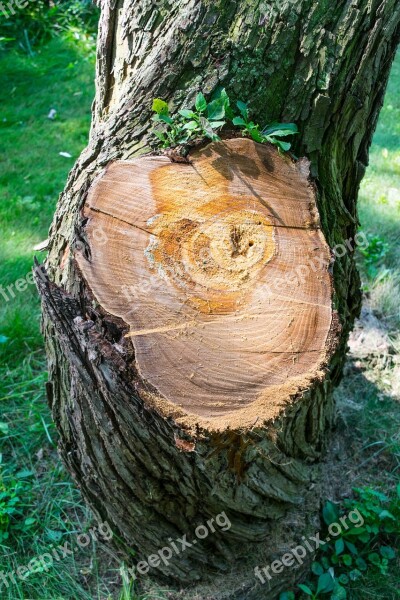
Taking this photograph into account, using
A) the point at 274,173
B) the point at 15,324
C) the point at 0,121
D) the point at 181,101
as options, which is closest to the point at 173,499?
the point at 274,173

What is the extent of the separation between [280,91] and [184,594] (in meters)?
1.90

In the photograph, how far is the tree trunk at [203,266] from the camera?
1.51m

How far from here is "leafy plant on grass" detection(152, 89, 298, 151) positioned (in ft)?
5.50

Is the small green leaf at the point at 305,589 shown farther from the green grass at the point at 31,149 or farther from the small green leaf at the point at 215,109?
the green grass at the point at 31,149

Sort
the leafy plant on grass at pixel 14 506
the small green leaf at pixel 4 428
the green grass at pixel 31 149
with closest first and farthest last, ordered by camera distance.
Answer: the leafy plant on grass at pixel 14 506 → the small green leaf at pixel 4 428 → the green grass at pixel 31 149

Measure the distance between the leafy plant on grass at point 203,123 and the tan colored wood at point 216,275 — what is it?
0.05 metres

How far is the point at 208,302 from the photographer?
1572mm

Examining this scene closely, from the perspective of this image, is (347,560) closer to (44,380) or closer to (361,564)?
(361,564)

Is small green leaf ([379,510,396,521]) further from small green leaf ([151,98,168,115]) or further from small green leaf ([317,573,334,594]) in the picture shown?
small green leaf ([151,98,168,115])

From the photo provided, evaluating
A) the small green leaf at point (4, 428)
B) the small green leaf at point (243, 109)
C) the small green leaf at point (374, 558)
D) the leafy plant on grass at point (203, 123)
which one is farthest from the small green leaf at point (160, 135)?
the small green leaf at point (374, 558)

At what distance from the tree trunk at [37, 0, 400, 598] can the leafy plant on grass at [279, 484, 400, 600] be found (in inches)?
12.6

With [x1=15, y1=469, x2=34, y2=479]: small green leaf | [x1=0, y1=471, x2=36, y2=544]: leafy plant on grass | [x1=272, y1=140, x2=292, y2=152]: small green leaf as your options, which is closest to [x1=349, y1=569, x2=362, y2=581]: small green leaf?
[x1=0, y1=471, x2=36, y2=544]: leafy plant on grass

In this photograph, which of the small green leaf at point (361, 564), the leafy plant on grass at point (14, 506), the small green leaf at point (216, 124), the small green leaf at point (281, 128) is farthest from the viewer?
the leafy plant on grass at point (14, 506)

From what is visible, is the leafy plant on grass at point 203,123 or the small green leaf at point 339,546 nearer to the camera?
the leafy plant on grass at point 203,123
